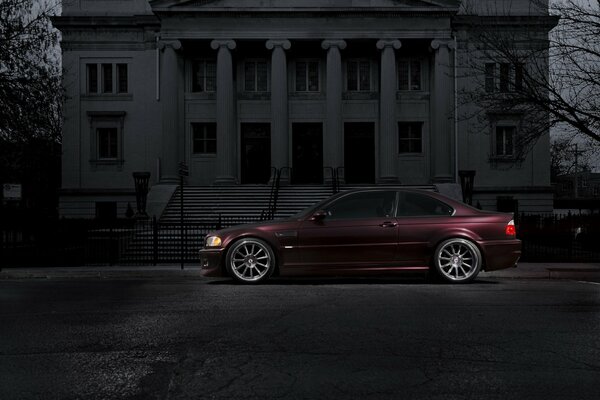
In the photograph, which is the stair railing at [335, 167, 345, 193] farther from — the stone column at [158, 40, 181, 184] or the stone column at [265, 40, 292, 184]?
the stone column at [158, 40, 181, 184]

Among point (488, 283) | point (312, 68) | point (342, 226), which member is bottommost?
point (488, 283)

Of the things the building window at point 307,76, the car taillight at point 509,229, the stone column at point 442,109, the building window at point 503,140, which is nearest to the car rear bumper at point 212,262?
the car taillight at point 509,229

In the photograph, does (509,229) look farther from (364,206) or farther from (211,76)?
(211,76)

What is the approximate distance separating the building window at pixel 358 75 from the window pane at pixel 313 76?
1674 mm

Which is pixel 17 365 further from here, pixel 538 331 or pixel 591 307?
pixel 591 307

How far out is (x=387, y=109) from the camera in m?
34.2

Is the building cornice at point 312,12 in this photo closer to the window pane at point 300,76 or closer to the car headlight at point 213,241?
the window pane at point 300,76

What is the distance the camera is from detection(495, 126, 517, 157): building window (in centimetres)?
3697

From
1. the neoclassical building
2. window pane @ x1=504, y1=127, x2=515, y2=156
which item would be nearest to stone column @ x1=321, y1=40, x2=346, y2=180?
the neoclassical building

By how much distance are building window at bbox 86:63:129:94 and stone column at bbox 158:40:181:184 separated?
3567 millimetres

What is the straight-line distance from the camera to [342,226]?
36.6 feet

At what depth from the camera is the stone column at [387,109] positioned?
3406cm

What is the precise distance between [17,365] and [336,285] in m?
6.46

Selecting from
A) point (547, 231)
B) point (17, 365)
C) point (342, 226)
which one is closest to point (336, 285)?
point (342, 226)
